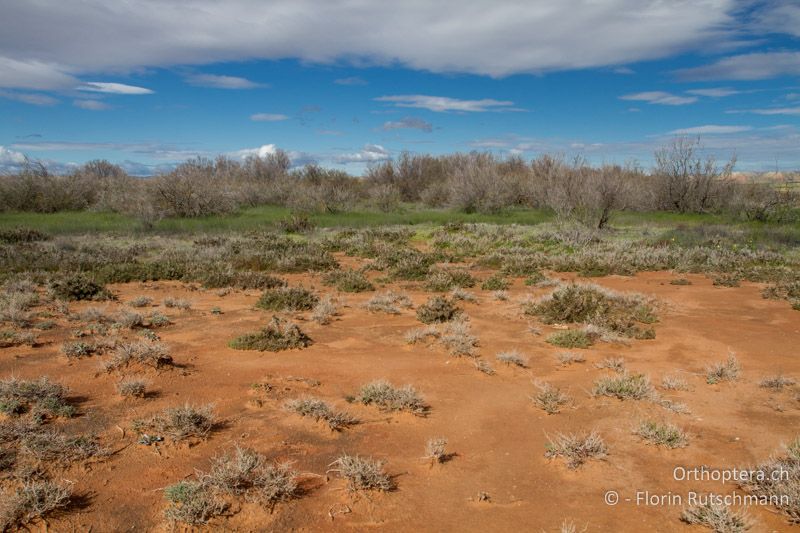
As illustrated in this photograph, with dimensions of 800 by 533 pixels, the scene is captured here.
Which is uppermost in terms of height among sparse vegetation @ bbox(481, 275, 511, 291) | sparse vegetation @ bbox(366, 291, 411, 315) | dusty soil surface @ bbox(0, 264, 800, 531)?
sparse vegetation @ bbox(481, 275, 511, 291)

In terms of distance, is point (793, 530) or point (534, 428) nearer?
point (793, 530)

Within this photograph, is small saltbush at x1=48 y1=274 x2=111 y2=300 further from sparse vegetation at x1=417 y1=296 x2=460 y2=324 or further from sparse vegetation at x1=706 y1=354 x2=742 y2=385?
sparse vegetation at x1=706 y1=354 x2=742 y2=385

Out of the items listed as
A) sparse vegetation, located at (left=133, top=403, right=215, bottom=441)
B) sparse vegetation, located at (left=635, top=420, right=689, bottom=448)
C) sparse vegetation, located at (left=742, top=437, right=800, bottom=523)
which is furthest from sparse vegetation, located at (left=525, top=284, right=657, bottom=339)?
sparse vegetation, located at (left=133, top=403, right=215, bottom=441)


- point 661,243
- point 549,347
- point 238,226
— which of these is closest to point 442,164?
point 238,226

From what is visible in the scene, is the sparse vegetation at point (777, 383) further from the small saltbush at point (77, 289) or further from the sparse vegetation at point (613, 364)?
the small saltbush at point (77, 289)

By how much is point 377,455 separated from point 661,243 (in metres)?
16.5

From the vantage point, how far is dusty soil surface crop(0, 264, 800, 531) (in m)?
3.50

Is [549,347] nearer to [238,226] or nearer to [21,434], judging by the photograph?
[21,434]

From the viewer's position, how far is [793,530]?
330cm

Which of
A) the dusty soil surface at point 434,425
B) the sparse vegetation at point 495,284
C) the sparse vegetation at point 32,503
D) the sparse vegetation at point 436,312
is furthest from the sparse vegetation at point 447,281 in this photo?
the sparse vegetation at point 32,503

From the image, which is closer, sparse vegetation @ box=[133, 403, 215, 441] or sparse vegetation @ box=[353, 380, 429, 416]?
sparse vegetation @ box=[133, 403, 215, 441]

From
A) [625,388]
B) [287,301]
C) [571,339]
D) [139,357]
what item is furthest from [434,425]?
[287,301]

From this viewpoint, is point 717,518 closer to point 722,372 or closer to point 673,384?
point 673,384

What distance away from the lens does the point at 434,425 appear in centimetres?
490
